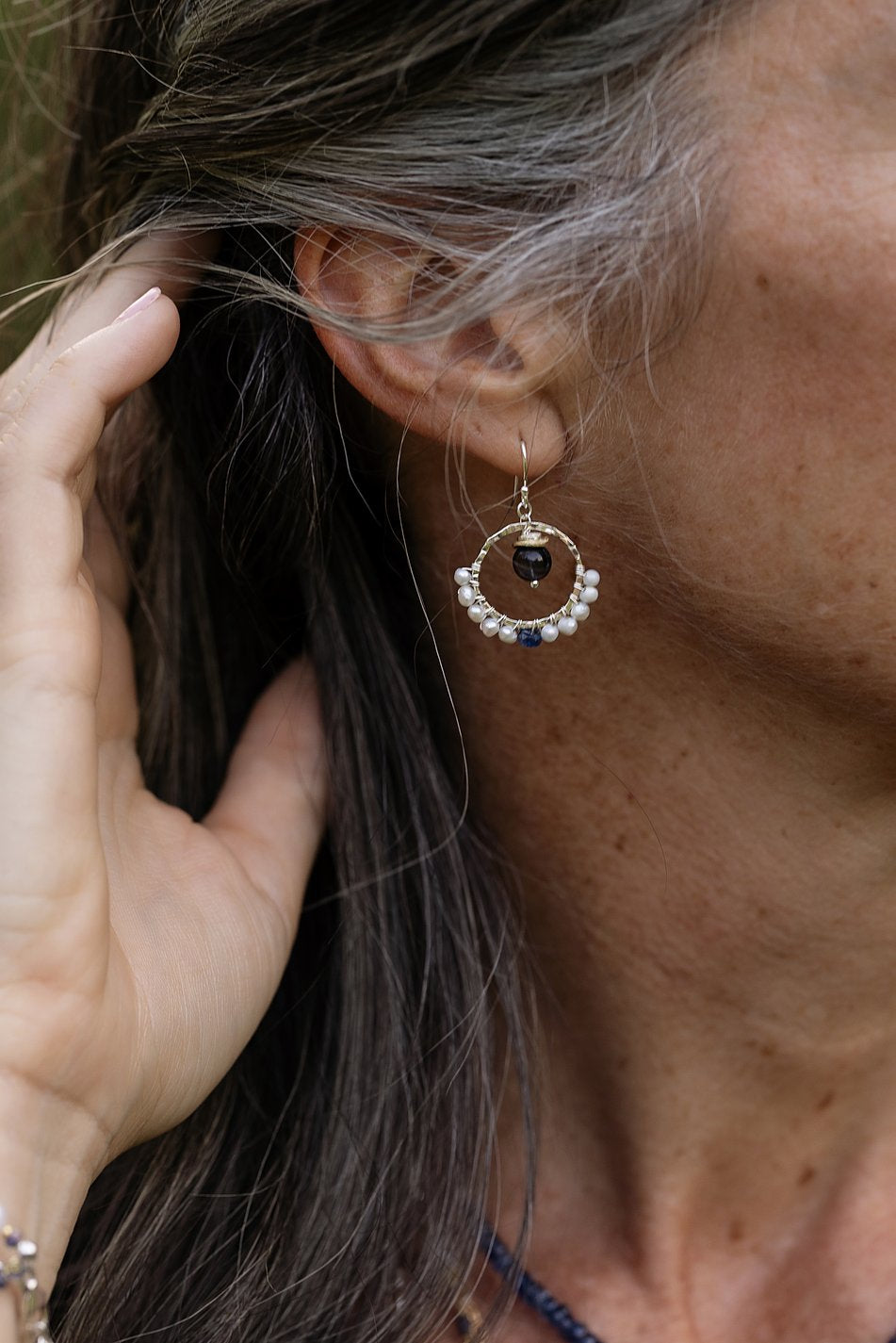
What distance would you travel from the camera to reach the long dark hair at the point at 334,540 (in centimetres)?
123

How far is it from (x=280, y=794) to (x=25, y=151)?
36.2 inches

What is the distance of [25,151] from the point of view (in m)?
1.78

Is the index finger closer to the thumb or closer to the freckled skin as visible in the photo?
the freckled skin

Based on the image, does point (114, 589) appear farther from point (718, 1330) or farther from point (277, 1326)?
point (718, 1330)

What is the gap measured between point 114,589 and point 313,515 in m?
0.30

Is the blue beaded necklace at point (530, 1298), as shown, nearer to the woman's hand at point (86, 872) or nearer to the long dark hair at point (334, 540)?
the long dark hair at point (334, 540)

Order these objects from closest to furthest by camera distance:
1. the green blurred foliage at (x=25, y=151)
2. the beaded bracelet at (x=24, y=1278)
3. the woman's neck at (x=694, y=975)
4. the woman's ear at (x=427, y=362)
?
1. the beaded bracelet at (x=24, y=1278)
2. the woman's ear at (x=427, y=362)
3. the woman's neck at (x=694, y=975)
4. the green blurred foliage at (x=25, y=151)

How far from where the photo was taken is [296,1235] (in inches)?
59.9

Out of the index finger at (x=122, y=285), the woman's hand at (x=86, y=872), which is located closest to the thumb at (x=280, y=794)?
the woman's hand at (x=86, y=872)

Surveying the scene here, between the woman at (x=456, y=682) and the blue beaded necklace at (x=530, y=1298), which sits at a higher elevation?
the woman at (x=456, y=682)

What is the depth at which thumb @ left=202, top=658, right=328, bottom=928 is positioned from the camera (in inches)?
61.5

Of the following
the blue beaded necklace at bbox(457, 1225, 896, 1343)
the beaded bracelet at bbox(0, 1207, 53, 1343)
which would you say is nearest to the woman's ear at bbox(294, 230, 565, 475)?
the beaded bracelet at bbox(0, 1207, 53, 1343)

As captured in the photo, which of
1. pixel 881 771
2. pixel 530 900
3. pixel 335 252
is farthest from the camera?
pixel 530 900

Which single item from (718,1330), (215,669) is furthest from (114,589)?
(718,1330)
